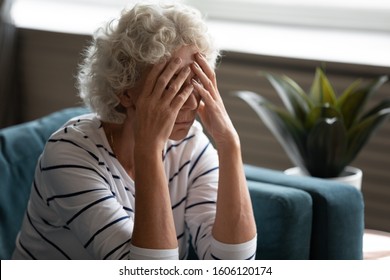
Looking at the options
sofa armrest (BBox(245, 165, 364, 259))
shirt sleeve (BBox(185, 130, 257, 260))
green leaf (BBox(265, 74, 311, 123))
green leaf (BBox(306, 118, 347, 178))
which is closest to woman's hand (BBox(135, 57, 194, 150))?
shirt sleeve (BBox(185, 130, 257, 260))

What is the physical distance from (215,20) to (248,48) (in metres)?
0.35

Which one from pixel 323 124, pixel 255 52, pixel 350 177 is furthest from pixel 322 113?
pixel 255 52

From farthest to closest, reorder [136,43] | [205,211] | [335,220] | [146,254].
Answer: [335,220] < [205,211] < [136,43] < [146,254]

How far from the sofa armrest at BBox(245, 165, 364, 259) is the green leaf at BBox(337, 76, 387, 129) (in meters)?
0.50

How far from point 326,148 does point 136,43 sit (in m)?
0.95

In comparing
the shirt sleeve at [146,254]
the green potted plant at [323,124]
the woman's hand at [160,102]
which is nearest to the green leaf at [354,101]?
the green potted plant at [323,124]

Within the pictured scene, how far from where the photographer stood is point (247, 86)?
3.24m

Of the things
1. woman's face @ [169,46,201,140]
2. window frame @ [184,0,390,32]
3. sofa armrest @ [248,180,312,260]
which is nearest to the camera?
woman's face @ [169,46,201,140]

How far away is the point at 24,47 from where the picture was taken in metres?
3.83

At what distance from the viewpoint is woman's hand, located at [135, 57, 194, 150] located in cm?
171

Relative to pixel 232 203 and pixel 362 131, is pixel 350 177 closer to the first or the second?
pixel 362 131

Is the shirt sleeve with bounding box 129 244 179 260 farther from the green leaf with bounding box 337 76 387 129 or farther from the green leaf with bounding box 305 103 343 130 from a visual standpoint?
the green leaf with bounding box 337 76 387 129

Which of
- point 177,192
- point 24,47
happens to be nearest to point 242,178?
point 177,192

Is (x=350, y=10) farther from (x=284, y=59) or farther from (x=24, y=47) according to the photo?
(x=24, y=47)
